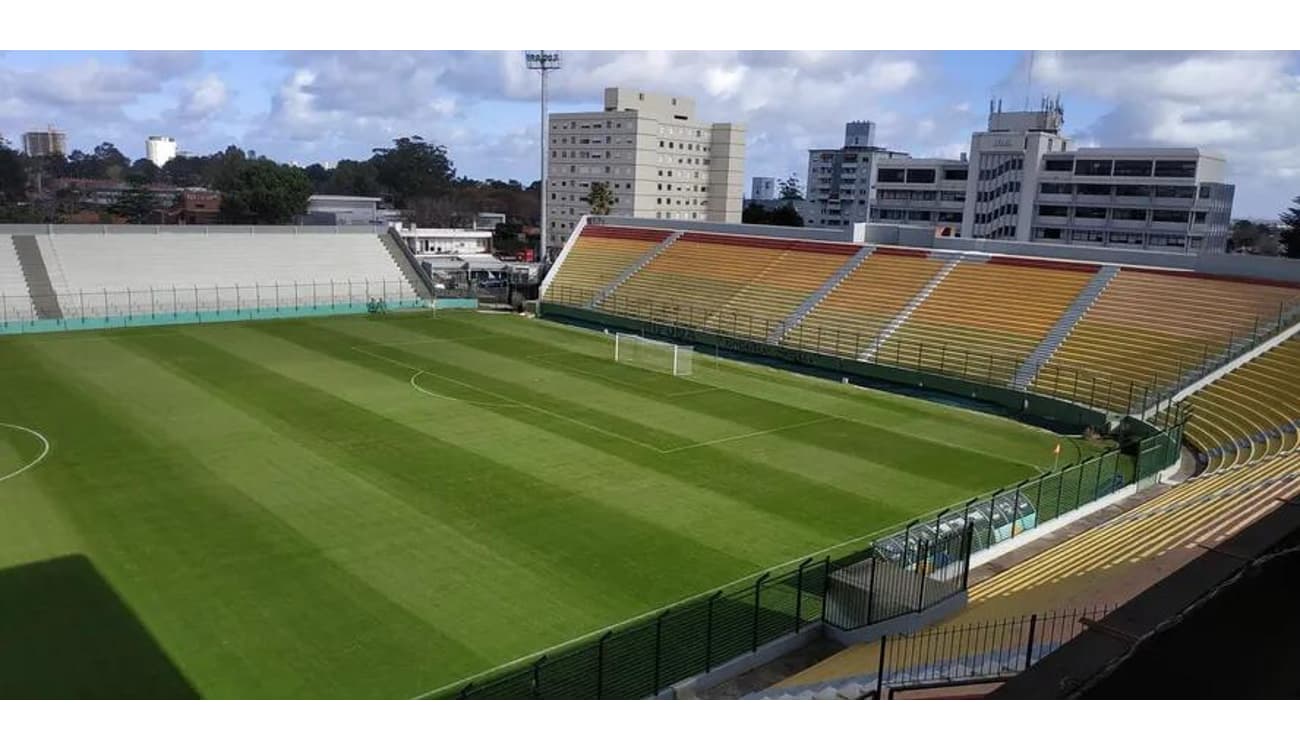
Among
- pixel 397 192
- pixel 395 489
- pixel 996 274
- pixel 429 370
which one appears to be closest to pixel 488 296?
pixel 429 370

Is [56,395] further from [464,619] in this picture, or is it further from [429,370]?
[464,619]

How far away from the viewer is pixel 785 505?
68.3 feet

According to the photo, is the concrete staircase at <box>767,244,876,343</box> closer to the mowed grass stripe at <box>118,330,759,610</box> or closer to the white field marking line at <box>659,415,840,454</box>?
the white field marking line at <box>659,415,840,454</box>

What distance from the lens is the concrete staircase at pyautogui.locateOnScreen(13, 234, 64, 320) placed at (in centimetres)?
4406

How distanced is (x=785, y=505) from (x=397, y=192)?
145 metres

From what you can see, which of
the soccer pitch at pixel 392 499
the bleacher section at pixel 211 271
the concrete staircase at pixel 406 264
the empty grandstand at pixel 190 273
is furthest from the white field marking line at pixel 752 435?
the bleacher section at pixel 211 271

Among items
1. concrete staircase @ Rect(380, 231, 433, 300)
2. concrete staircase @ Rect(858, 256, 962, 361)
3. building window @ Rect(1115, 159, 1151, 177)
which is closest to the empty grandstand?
concrete staircase @ Rect(380, 231, 433, 300)

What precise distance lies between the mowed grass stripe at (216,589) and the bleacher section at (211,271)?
2804cm

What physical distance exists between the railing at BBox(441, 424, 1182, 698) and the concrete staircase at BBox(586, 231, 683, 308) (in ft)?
118

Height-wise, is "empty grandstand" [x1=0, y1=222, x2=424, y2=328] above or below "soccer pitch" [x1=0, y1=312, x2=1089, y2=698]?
above

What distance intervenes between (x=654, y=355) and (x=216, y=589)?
2636 centimetres

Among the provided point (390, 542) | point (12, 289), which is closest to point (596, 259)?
point (12, 289)

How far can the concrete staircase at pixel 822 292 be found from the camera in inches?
1688

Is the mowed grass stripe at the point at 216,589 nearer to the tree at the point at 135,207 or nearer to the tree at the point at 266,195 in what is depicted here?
the tree at the point at 266,195
